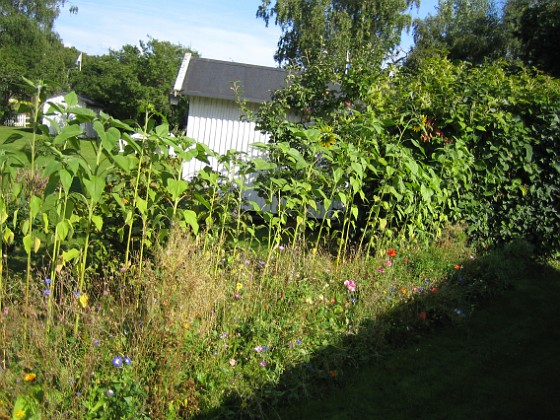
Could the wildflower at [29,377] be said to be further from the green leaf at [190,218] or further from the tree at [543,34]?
the tree at [543,34]

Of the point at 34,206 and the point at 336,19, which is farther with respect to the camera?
the point at 336,19

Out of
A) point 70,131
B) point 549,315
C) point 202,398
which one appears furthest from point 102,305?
point 549,315

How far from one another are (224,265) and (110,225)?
3.09 feet

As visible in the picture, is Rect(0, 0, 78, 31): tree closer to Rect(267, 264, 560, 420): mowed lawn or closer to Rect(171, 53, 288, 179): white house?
Rect(171, 53, 288, 179): white house

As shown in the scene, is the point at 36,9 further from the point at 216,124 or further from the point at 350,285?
the point at 350,285

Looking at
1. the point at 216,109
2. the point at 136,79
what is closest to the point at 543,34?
the point at 216,109

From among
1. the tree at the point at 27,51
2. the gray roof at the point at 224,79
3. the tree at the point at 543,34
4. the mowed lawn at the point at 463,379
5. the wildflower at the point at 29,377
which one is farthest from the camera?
the tree at the point at 27,51

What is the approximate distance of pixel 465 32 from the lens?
3497 centimetres

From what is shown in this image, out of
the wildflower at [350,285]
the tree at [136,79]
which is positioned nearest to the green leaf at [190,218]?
the wildflower at [350,285]

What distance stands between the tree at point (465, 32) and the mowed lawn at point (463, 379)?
2420cm

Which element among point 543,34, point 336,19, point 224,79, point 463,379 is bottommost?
point 463,379

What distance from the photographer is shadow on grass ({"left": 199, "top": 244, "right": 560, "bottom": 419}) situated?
3654 mm

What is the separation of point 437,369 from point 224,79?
893cm

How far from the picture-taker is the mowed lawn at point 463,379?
374 cm
